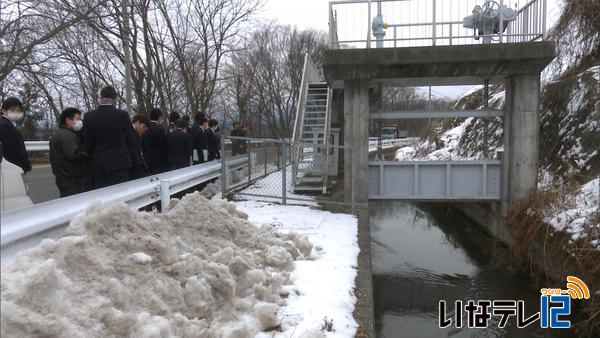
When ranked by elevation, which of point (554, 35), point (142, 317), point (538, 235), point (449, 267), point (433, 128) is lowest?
point (449, 267)

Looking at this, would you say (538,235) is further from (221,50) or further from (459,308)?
(221,50)

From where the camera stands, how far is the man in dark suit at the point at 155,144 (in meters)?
8.53

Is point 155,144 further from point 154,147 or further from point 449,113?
point 449,113

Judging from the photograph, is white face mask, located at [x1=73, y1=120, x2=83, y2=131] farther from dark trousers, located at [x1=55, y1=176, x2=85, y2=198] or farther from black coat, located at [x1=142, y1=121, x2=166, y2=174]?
black coat, located at [x1=142, y1=121, x2=166, y2=174]

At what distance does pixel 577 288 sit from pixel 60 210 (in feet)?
23.4

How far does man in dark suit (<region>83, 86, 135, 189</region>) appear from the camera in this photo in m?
5.75

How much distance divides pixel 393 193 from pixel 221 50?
35.9ft

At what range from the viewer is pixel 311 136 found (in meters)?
13.8

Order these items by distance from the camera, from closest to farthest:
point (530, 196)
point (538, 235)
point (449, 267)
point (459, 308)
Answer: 1. point (459, 308)
2. point (538, 235)
3. point (530, 196)
4. point (449, 267)

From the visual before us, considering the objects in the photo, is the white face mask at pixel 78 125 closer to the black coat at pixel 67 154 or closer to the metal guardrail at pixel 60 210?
the black coat at pixel 67 154

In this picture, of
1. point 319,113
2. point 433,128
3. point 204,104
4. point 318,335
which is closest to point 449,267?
point 319,113

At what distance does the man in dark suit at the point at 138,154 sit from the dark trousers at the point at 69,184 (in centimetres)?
69

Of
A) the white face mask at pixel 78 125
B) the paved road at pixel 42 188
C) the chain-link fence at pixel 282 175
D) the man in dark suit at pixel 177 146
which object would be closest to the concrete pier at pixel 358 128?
the chain-link fence at pixel 282 175

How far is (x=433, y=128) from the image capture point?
2456 cm
